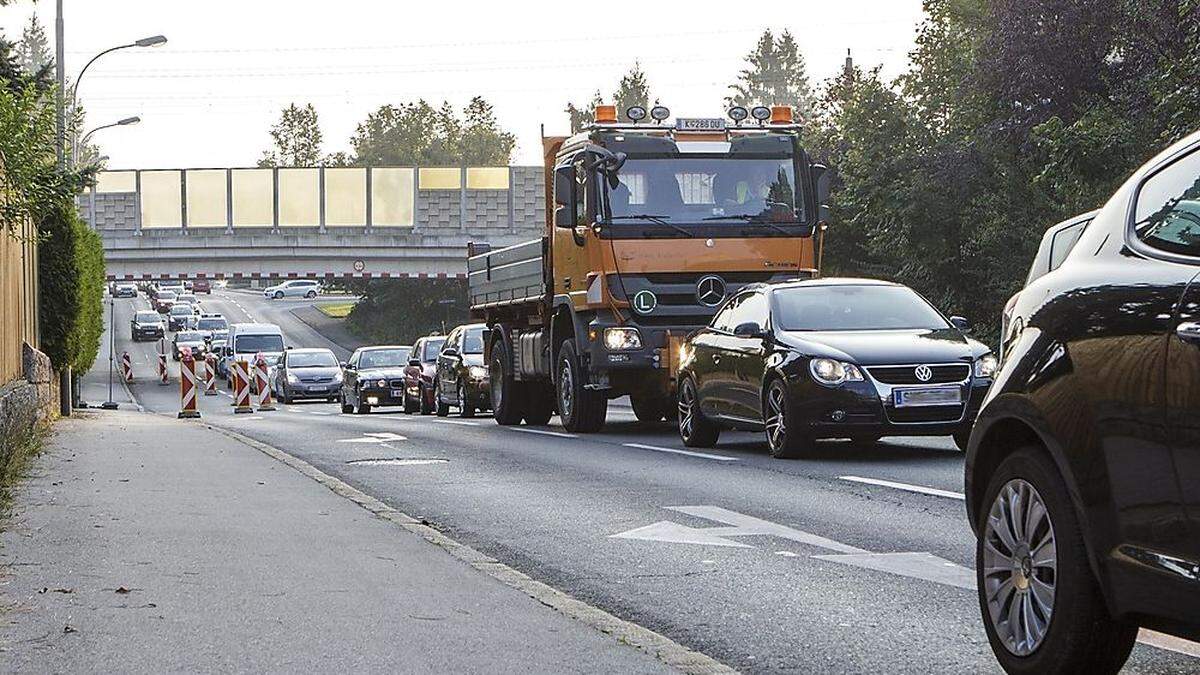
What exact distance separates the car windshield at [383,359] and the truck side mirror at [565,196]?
21.2 m

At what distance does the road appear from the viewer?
712 centimetres

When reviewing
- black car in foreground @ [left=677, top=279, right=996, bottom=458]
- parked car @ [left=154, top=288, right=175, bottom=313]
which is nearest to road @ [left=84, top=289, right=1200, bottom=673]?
black car in foreground @ [left=677, top=279, right=996, bottom=458]

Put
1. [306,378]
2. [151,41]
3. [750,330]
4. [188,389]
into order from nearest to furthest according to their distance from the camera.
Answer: [750,330]
[188,389]
[151,41]
[306,378]

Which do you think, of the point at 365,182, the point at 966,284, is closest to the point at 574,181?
the point at 966,284

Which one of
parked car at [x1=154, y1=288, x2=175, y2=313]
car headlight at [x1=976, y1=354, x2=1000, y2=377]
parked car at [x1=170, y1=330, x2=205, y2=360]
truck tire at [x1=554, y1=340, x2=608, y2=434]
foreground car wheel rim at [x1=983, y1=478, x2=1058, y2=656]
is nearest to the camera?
foreground car wheel rim at [x1=983, y1=478, x2=1058, y2=656]

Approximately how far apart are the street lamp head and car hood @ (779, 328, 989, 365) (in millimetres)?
27830

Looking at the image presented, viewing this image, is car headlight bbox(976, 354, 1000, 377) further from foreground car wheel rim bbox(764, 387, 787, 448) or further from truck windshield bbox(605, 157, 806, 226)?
truck windshield bbox(605, 157, 806, 226)

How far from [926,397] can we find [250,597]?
8284mm

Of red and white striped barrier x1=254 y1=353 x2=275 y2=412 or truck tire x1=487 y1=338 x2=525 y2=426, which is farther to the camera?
red and white striped barrier x1=254 y1=353 x2=275 y2=412

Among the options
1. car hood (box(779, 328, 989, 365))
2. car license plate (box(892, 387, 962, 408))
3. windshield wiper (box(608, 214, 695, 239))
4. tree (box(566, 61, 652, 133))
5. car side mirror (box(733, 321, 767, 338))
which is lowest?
car license plate (box(892, 387, 962, 408))

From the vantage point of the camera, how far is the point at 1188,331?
501cm

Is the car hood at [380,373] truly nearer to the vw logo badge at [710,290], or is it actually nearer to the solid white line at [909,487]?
the vw logo badge at [710,290]

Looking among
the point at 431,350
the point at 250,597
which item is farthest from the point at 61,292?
the point at 250,597

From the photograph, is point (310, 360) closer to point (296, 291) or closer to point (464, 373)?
point (464, 373)
